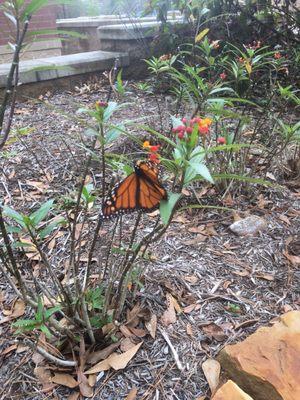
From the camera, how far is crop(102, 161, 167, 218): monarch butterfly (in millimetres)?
1126

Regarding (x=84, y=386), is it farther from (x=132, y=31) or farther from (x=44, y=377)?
(x=132, y=31)

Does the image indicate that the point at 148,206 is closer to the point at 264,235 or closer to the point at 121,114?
the point at 264,235

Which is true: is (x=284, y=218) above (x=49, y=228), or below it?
below

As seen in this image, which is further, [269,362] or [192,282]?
[192,282]

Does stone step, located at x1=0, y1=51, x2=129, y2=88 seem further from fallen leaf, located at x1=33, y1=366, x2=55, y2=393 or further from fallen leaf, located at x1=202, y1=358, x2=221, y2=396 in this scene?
fallen leaf, located at x1=202, y1=358, x2=221, y2=396

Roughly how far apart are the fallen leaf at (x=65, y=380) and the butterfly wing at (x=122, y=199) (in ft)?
2.31

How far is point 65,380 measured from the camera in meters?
1.45

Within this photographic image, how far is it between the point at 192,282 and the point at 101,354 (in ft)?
1.90

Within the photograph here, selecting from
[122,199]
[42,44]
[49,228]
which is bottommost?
[42,44]

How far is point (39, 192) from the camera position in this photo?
100 inches

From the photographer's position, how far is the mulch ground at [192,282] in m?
1.46

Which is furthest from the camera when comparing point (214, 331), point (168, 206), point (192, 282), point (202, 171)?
point (192, 282)

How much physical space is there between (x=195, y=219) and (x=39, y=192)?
106cm

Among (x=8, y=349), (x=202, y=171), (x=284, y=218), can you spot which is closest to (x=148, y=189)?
(x=202, y=171)
